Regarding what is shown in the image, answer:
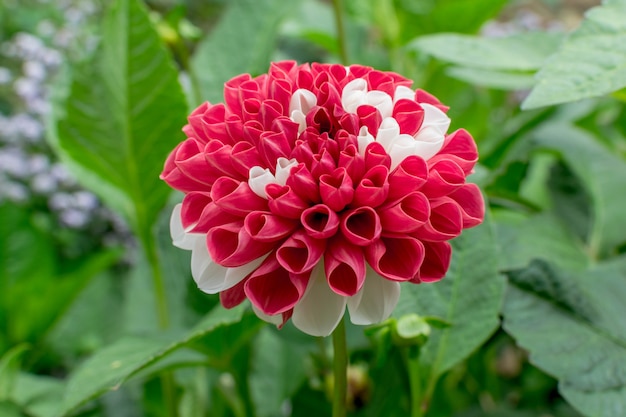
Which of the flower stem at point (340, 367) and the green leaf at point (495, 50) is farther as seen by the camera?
the green leaf at point (495, 50)

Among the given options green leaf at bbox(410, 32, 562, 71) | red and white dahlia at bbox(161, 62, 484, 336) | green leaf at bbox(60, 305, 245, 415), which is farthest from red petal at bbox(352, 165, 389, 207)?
green leaf at bbox(410, 32, 562, 71)

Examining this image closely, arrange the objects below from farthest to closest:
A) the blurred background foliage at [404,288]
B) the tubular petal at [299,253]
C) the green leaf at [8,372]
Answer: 1. the green leaf at [8,372]
2. the blurred background foliage at [404,288]
3. the tubular petal at [299,253]

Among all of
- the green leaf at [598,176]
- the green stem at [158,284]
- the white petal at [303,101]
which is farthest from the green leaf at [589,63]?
the green stem at [158,284]

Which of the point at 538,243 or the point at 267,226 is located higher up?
the point at 267,226

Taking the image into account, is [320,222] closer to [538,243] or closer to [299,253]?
[299,253]

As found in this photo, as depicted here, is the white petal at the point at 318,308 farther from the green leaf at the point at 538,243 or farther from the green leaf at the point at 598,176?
the green leaf at the point at 598,176

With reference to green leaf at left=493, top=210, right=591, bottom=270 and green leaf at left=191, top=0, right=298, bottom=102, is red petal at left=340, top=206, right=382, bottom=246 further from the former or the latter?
green leaf at left=191, top=0, right=298, bottom=102

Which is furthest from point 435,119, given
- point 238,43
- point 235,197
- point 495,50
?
point 238,43
